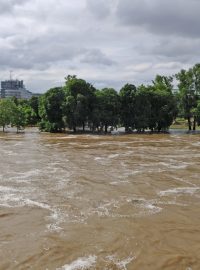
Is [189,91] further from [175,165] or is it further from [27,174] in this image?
[27,174]

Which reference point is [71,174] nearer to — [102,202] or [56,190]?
[56,190]

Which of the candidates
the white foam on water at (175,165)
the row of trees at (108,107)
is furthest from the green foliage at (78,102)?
the white foam on water at (175,165)

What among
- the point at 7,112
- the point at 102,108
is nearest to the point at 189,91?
the point at 102,108

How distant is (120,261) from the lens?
9078 mm

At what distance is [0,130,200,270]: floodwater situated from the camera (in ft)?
30.3

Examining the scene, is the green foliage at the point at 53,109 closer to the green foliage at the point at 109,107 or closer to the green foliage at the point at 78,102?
the green foliage at the point at 78,102

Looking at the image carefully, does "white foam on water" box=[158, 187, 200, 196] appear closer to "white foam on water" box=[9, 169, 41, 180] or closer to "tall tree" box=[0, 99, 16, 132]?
"white foam on water" box=[9, 169, 41, 180]

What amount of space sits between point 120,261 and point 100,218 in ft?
10.8

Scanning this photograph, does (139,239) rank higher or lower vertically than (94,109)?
lower

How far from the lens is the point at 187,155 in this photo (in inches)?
1179

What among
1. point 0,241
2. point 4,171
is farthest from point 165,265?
point 4,171

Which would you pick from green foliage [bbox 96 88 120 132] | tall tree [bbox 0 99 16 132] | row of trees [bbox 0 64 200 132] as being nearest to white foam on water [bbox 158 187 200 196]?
row of trees [bbox 0 64 200 132]

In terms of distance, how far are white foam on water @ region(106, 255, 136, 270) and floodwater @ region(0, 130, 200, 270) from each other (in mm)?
22

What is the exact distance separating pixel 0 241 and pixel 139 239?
3521mm
